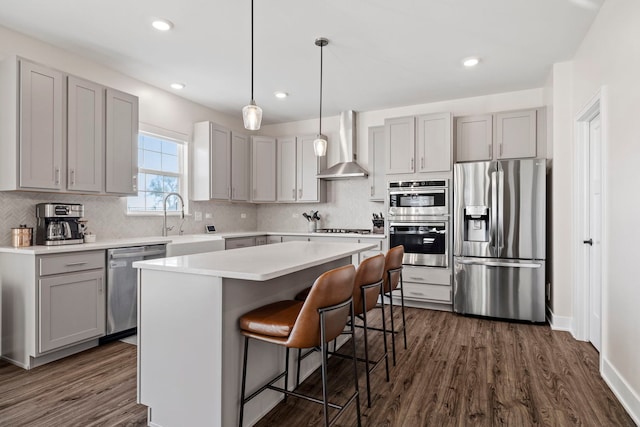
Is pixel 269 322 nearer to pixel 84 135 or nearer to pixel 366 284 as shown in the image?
pixel 366 284

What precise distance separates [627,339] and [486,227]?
198cm

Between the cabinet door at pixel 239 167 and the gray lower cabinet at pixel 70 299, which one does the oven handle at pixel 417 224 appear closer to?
the cabinet door at pixel 239 167

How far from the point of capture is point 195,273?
1786 millimetres

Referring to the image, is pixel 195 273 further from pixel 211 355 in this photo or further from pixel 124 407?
pixel 124 407

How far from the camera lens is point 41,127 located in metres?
2.99

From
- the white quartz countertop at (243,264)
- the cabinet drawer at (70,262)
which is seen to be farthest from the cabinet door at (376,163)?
the cabinet drawer at (70,262)

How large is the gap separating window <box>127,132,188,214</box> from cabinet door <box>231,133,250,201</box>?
70 centimetres

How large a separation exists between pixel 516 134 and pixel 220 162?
3.84m

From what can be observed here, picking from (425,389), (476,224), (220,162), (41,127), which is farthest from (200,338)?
(220,162)

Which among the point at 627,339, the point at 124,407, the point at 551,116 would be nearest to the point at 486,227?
the point at 551,116

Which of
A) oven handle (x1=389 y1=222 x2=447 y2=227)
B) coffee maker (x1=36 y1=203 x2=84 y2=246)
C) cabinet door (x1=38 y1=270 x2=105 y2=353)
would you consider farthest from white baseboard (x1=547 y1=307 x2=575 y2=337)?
coffee maker (x1=36 y1=203 x2=84 y2=246)

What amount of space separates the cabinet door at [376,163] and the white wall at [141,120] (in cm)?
223

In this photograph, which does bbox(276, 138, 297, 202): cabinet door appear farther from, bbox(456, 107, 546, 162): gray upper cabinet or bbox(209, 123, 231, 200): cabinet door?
bbox(456, 107, 546, 162): gray upper cabinet

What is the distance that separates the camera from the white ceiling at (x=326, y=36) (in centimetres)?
274
